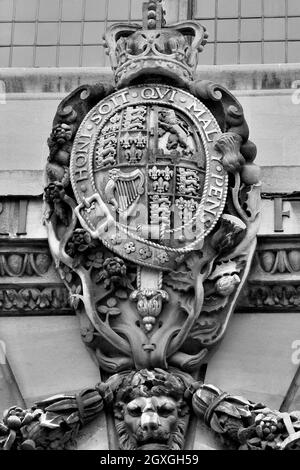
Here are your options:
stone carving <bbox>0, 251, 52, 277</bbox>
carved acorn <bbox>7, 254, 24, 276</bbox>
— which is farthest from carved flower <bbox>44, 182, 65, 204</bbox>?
carved acorn <bbox>7, 254, 24, 276</bbox>

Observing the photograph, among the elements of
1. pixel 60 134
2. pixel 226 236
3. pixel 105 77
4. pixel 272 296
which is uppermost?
pixel 105 77

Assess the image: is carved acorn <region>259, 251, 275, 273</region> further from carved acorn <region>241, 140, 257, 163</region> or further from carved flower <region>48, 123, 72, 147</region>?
carved flower <region>48, 123, 72, 147</region>

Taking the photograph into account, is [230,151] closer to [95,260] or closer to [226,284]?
[226,284]

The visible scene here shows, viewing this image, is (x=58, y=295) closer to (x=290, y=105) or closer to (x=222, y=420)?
(x=222, y=420)

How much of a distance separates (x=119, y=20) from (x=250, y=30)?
1761 mm

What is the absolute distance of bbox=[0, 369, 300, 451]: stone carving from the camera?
19.6m

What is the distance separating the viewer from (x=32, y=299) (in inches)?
823

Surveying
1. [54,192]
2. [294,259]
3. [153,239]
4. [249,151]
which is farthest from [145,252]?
[249,151]

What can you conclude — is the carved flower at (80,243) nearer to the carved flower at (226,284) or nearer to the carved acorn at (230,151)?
the carved flower at (226,284)

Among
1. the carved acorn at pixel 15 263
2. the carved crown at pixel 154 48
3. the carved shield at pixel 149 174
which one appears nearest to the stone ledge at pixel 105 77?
the carved crown at pixel 154 48

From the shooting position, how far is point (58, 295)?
68.5 feet

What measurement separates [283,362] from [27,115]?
4893 millimetres

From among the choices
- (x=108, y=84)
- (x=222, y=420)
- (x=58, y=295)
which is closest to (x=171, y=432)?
(x=222, y=420)

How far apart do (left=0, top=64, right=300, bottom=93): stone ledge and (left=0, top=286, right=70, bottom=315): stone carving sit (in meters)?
3.33
